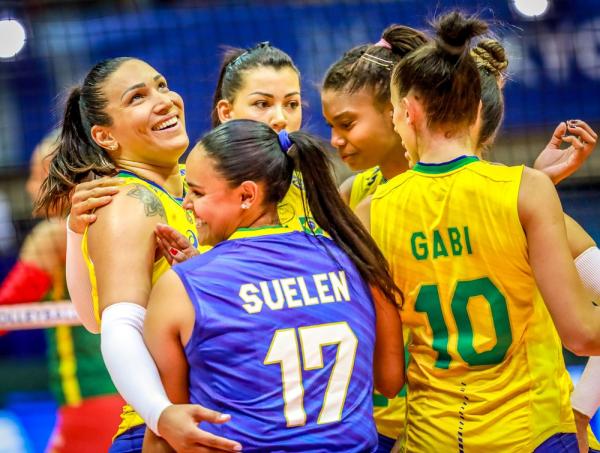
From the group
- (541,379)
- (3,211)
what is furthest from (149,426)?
(3,211)

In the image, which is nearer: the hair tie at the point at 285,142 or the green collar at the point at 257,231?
the green collar at the point at 257,231

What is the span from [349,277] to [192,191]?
1.65 ft

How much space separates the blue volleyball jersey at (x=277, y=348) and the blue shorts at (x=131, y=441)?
614mm

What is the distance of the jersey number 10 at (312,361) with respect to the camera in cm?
245

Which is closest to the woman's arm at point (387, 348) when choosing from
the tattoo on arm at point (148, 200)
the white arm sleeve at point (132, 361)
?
the white arm sleeve at point (132, 361)

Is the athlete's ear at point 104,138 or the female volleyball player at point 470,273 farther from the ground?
the athlete's ear at point 104,138

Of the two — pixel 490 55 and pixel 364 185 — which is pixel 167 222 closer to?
pixel 364 185

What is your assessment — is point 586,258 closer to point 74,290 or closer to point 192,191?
point 192,191

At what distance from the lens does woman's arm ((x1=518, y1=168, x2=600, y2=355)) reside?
2.62 meters

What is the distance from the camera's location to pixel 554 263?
2625 mm

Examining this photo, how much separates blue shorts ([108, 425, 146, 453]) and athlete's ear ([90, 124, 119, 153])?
3.10ft

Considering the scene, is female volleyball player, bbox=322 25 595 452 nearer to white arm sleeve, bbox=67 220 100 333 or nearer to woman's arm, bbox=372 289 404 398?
woman's arm, bbox=372 289 404 398

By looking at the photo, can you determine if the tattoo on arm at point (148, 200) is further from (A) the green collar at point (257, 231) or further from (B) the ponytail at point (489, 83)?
(B) the ponytail at point (489, 83)

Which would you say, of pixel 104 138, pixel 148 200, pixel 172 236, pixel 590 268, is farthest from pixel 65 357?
pixel 590 268
